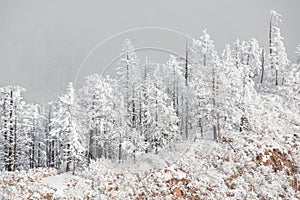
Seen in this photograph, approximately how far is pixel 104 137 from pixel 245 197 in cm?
1847

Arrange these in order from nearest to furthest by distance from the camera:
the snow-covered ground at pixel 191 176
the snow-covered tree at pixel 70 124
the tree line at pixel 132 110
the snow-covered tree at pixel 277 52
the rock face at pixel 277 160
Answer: the snow-covered ground at pixel 191 176 → the rock face at pixel 277 160 → the snow-covered tree at pixel 70 124 → the tree line at pixel 132 110 → the snow-covered tree at pixel 277 52

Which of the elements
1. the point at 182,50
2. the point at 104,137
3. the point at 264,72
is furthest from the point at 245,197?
the point at 264,72

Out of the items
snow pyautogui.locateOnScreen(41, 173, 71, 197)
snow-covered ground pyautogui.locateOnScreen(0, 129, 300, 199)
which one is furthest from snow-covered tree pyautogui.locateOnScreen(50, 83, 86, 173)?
snow-covered ground pyautogui.locateOnScreen(0, 129, 300, 199)

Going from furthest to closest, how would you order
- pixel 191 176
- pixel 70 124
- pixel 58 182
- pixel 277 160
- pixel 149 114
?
pixel 149 114
pixel 70 124
pixel 277 160
pixel 58 182
pixel 191 176

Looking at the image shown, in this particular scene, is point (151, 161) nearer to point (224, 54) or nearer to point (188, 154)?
point (188, 154)

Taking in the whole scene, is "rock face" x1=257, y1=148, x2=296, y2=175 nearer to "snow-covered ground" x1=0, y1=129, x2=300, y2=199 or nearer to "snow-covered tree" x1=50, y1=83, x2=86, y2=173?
"snow-covered ground" x1=0, y1=129, x2=300, y2=199

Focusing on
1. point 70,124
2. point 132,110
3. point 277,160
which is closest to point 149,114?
point 132,110

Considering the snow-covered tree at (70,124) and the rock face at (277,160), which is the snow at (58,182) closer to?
the snow-covered tree at (70,124)

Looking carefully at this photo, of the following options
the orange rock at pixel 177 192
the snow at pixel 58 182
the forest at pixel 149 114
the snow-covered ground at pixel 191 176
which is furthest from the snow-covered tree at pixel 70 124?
the orange rock at pixel 177 192

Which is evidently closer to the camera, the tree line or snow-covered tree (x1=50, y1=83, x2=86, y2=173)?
snow-covered tree (x1=50, y1=83, x2=86, y2=173)

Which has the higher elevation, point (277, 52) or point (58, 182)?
point (277, 52)

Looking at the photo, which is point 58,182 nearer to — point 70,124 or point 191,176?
point 70,124

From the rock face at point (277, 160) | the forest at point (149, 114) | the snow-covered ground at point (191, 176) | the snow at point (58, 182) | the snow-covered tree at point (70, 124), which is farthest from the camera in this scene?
the forest at point (149, 114)

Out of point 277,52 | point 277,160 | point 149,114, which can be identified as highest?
point 277,52
